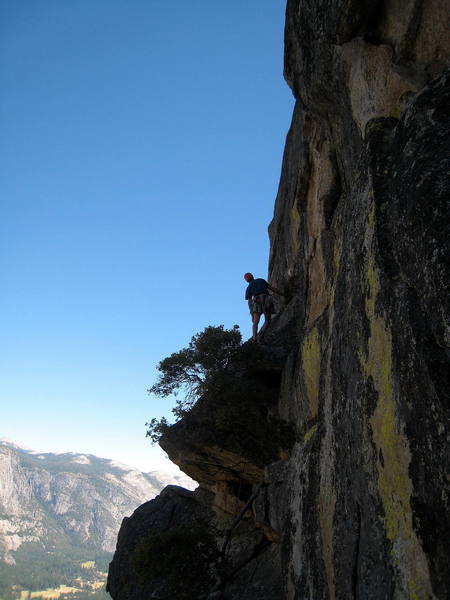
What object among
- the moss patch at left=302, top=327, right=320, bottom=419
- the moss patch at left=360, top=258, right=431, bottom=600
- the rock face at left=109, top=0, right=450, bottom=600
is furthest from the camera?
the moss patch at left=302, top=327, right=320, bottom=419

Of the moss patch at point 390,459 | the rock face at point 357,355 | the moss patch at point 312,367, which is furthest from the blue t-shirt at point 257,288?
the moss patch at point 390,459

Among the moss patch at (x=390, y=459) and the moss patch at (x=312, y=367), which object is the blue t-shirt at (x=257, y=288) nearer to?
the moss patch at (x=312, y=367)

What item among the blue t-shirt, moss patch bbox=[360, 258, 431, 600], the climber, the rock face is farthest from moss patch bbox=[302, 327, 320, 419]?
the blue t-shirt

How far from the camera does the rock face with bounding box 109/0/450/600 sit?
6688 mm

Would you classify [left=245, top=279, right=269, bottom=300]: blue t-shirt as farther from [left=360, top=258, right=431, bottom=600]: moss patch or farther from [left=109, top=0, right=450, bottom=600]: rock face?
[left=360, top=258, right=431, bottom=600]: moss patch

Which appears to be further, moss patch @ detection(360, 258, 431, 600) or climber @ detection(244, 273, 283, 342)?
climber @ detection(244, 273, 283, 342)

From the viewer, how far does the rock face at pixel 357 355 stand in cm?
669

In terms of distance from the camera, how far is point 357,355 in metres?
9.17

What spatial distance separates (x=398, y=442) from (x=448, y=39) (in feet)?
27.3

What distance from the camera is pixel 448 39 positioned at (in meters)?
8.91

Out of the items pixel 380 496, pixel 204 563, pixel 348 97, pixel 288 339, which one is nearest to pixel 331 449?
pixel 380 496

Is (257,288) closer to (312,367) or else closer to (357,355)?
(312,367)

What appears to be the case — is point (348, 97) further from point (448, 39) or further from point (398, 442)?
point (398, 442)

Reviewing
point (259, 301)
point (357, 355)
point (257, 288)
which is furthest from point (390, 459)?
point (257, 288)
